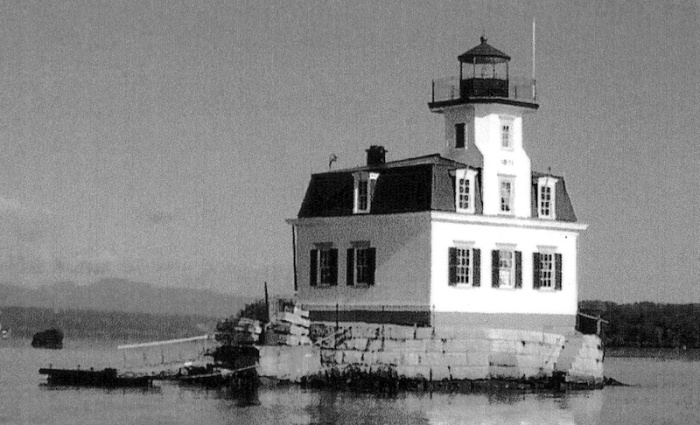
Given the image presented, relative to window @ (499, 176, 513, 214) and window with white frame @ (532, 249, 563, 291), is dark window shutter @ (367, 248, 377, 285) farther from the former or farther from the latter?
window with white frame @ (532, 249, 563, 291)

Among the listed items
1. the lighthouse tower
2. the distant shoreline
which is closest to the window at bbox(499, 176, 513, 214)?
the lighthouse tower

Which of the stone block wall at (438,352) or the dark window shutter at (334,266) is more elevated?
the dark window shutter at (334,266)

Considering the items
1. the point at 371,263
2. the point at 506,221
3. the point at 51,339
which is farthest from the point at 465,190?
the point at 51,339

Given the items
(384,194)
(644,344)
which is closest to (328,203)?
(384,194)

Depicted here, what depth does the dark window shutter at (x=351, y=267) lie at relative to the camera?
53.0 m

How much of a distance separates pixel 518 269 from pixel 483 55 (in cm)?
700

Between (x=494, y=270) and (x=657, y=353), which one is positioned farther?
(x=657, y=353)

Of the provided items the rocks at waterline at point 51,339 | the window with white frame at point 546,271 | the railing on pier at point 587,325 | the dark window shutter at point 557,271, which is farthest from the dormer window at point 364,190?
the rocks at waterline at point 51,339

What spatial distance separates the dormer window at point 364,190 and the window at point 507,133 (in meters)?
4.40

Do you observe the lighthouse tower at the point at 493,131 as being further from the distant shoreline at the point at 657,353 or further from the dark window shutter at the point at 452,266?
the distant shoreline at the point at 657,353

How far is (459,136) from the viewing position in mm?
54219

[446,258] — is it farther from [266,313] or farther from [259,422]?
[259,422]

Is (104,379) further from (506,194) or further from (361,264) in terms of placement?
(506,194)

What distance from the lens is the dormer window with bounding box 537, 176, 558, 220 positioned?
179 ft
